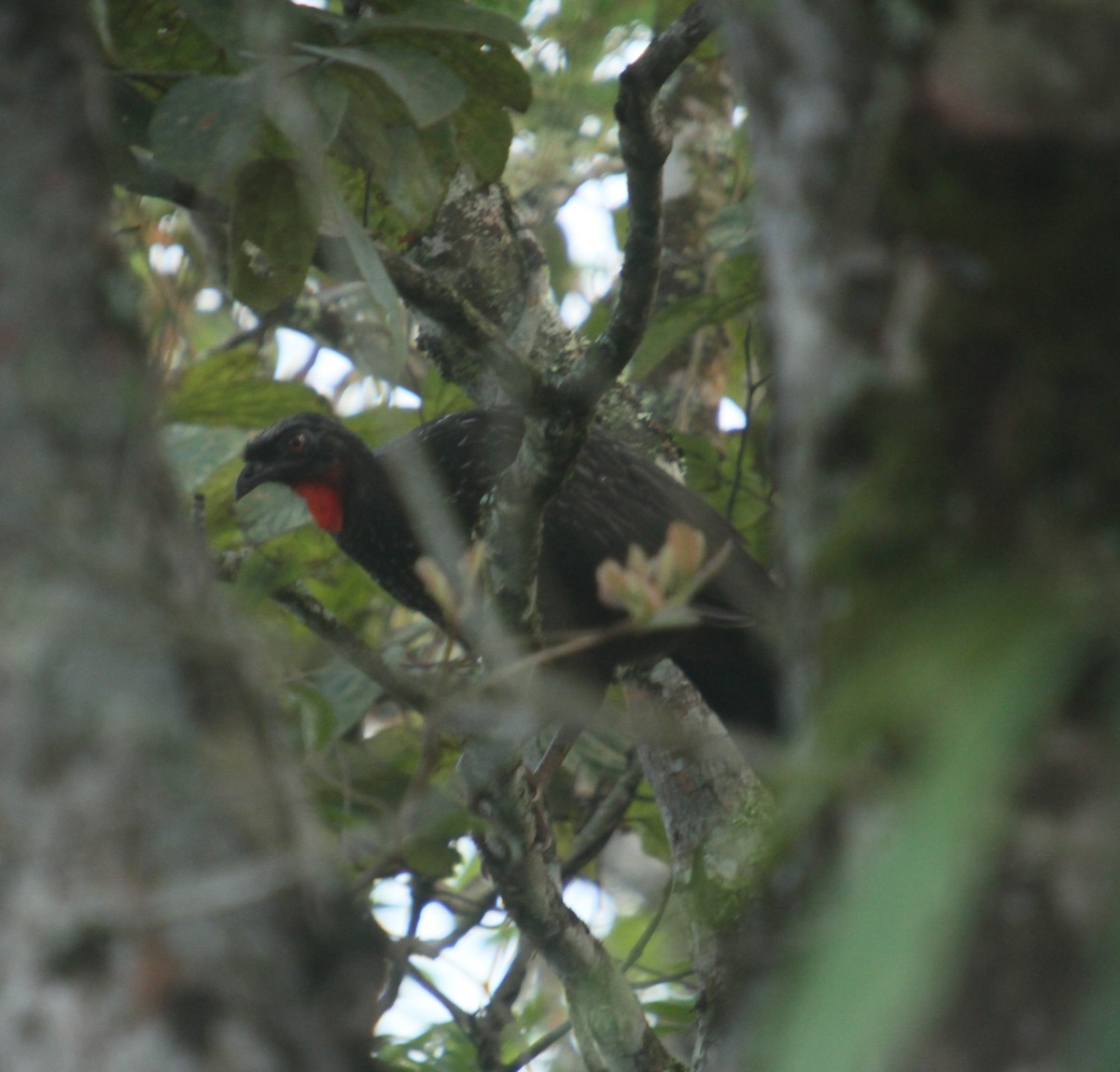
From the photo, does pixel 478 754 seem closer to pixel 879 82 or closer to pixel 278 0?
pixel 278 0

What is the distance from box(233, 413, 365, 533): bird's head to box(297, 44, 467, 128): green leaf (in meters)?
2.34

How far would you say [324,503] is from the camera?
4.24 m

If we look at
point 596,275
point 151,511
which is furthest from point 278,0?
point 596,275

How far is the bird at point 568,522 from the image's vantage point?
389 centimetres

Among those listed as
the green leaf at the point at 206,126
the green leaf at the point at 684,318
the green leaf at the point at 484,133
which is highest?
the green leaf at the point at 684,318

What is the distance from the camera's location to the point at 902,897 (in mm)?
621

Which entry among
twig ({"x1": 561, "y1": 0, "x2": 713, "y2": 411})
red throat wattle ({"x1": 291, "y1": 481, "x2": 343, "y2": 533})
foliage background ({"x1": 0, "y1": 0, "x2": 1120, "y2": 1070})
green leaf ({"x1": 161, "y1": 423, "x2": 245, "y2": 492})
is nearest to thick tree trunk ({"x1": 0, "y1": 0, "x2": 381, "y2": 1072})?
foliage background ({"x1": 0, "y1": 0, "x2": 1120, "y2": 1070})

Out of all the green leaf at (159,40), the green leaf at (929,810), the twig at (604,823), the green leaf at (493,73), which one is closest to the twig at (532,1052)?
the twig at (604,823)

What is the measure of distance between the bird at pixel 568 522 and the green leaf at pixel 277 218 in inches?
52.5

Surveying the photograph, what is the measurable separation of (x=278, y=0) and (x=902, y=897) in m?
1.65

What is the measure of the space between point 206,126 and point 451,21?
400 mm

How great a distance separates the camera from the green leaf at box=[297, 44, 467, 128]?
6.18 ft

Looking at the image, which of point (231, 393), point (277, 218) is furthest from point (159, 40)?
point (231, 393)

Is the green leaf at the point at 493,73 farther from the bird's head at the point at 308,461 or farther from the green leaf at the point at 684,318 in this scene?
the bird's head at the point at 308,461
